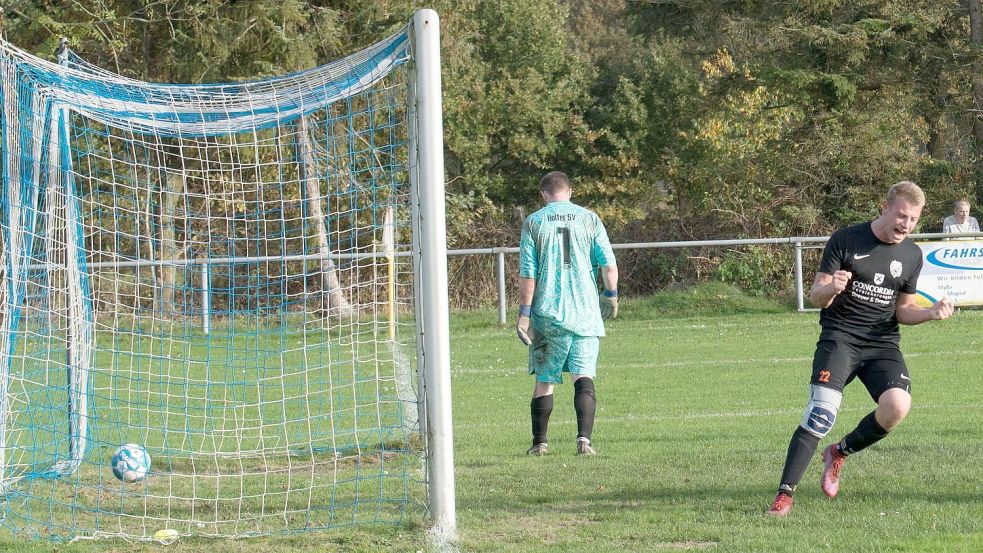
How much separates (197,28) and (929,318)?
19.4m

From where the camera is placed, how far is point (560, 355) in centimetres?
819

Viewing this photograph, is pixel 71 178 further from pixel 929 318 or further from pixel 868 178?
pixel 868 178

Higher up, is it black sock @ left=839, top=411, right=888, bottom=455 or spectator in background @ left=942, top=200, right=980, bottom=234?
spectator in background @ left=942, top=200, right=980, bottom=234

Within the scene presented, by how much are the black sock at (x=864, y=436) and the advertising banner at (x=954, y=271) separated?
12.2 metres

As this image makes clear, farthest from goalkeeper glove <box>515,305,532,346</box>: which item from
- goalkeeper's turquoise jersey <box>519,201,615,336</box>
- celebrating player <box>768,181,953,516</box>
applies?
celebrating player <box>768,181,953,516</box>

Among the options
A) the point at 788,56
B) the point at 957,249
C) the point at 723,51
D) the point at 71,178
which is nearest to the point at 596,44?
the point at 723,51

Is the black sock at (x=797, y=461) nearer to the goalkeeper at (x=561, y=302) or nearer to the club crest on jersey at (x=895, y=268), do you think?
the club crest on jersey at (x=895, y=268)

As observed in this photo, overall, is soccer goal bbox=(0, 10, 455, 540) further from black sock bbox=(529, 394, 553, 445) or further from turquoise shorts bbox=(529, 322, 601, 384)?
turquoise shorts bbox=(529, 322, 601, 384)

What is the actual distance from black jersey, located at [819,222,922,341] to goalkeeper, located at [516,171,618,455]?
222cm

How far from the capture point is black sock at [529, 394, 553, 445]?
8.27 metres

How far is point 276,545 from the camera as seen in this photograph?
593 centimetres

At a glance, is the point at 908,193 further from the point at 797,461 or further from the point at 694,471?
the point at 694,471

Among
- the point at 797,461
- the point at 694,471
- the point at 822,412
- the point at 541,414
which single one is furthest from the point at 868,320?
the point at 541,414

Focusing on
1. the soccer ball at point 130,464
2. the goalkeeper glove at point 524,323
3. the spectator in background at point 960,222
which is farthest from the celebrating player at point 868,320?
the spectator in background at point 960,222
